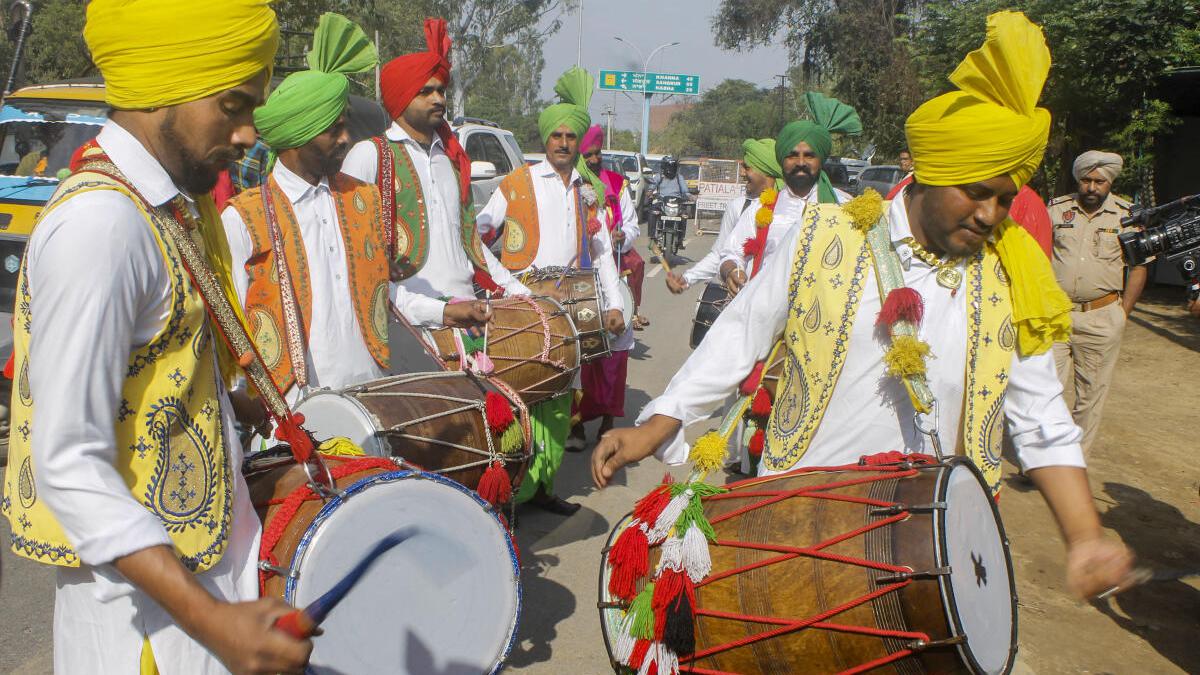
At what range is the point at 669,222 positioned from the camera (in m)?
19.0

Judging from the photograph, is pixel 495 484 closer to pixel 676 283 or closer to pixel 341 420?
pixel 341 420

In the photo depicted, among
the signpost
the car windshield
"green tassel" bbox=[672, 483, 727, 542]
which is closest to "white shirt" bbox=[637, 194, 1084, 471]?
"green tassel" bbox=[672, 483, 727, 542]

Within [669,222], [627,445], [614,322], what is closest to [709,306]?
[614,322]

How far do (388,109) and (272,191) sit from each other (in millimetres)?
1570

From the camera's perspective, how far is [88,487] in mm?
1559

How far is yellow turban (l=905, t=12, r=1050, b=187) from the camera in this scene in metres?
2.41

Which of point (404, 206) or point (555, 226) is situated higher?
point (404, 206)

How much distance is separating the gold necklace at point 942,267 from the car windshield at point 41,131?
7.29 metres

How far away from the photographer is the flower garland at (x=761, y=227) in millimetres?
6293

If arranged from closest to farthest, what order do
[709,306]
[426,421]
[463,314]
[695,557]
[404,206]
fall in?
1. [695,557]
2. [426,421]
3. [463,314]
4. [404,206]
5. [709,306]

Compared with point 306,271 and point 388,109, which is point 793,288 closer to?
point 306,271

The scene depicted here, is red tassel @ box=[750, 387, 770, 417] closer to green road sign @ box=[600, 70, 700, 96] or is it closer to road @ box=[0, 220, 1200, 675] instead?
road @ box=[0, 220, 1200, 675]

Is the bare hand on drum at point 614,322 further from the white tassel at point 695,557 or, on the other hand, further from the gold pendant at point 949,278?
the white tassel at point 695,557

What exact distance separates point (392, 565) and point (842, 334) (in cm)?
129
